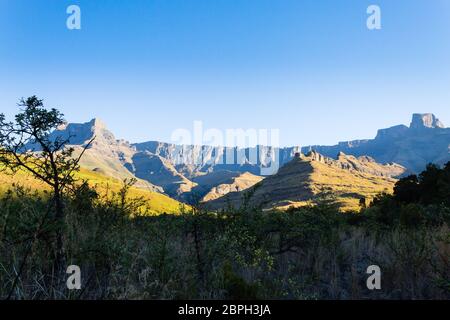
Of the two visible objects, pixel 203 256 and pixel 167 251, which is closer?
pixel 167 251

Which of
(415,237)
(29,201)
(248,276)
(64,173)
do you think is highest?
(64,173)

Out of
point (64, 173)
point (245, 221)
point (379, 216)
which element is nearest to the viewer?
point (64, 173)

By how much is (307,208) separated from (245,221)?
2.85 m

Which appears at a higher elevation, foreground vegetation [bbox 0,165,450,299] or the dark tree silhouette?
the dark tree silhouette

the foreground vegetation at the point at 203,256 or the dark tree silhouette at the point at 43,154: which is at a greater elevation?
the dark tree silhouette at the point at 43,154

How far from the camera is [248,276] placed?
25.2 feet
